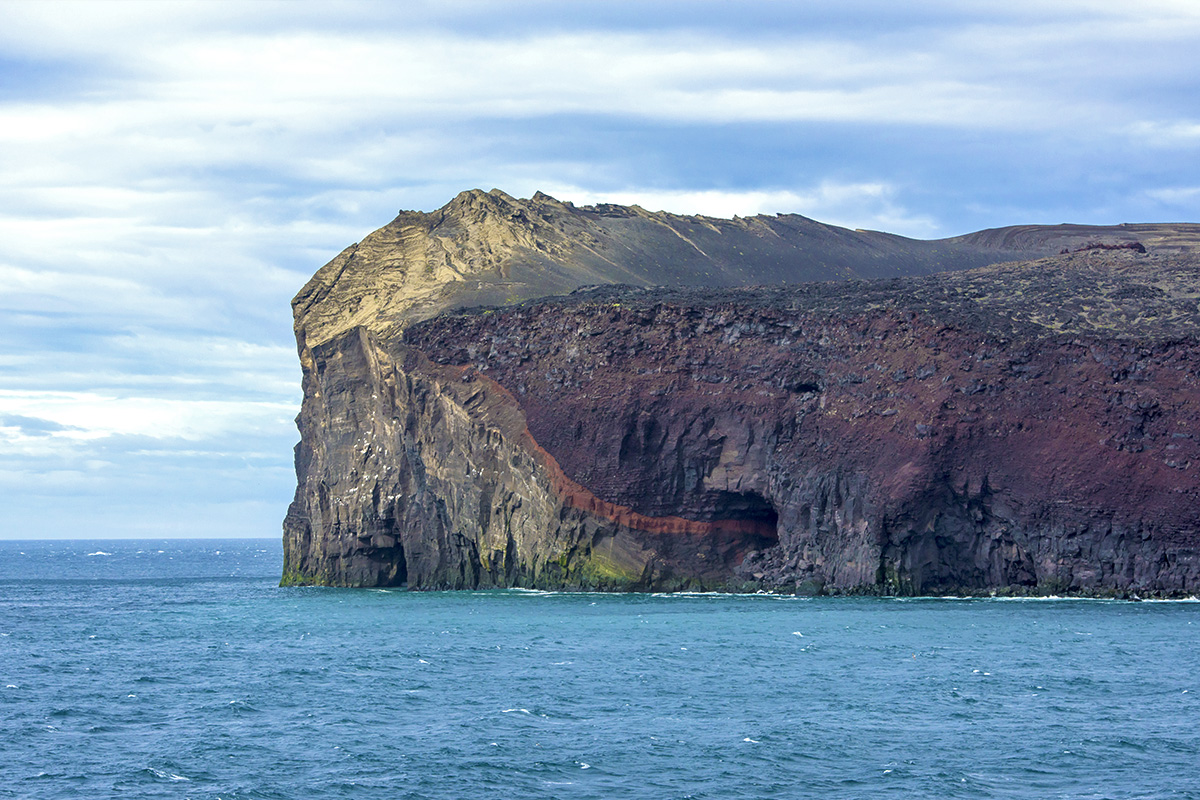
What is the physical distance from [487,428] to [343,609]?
13.7 meters

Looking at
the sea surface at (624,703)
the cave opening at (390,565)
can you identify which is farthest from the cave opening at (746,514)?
the cave opening at (390,565)

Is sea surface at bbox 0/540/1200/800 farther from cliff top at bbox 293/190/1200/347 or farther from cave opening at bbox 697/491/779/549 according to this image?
cliff top at bbox 293/190/1200/347

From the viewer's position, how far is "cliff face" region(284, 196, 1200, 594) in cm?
6078

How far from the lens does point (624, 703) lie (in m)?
35.3

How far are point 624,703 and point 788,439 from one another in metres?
33.4

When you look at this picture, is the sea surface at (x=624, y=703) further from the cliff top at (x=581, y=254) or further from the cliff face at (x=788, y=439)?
the cliff top at (x=581, y=254)

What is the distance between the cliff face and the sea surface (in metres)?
4.74

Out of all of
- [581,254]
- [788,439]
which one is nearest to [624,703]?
[788,439]

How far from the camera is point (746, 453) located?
67.4m

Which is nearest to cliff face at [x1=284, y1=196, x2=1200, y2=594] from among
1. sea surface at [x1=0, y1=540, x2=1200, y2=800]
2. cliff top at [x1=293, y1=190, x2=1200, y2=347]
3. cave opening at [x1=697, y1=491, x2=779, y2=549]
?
cave opening at [x1=697, y1=491, x2=779, y2=549]

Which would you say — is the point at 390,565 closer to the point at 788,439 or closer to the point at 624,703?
the point at 788,439

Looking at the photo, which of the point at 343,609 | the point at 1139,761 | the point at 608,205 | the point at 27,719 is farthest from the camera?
the point at 608,205

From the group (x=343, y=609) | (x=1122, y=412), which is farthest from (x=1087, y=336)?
(x=343, y=609)

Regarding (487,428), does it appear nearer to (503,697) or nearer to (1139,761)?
(503,697)
